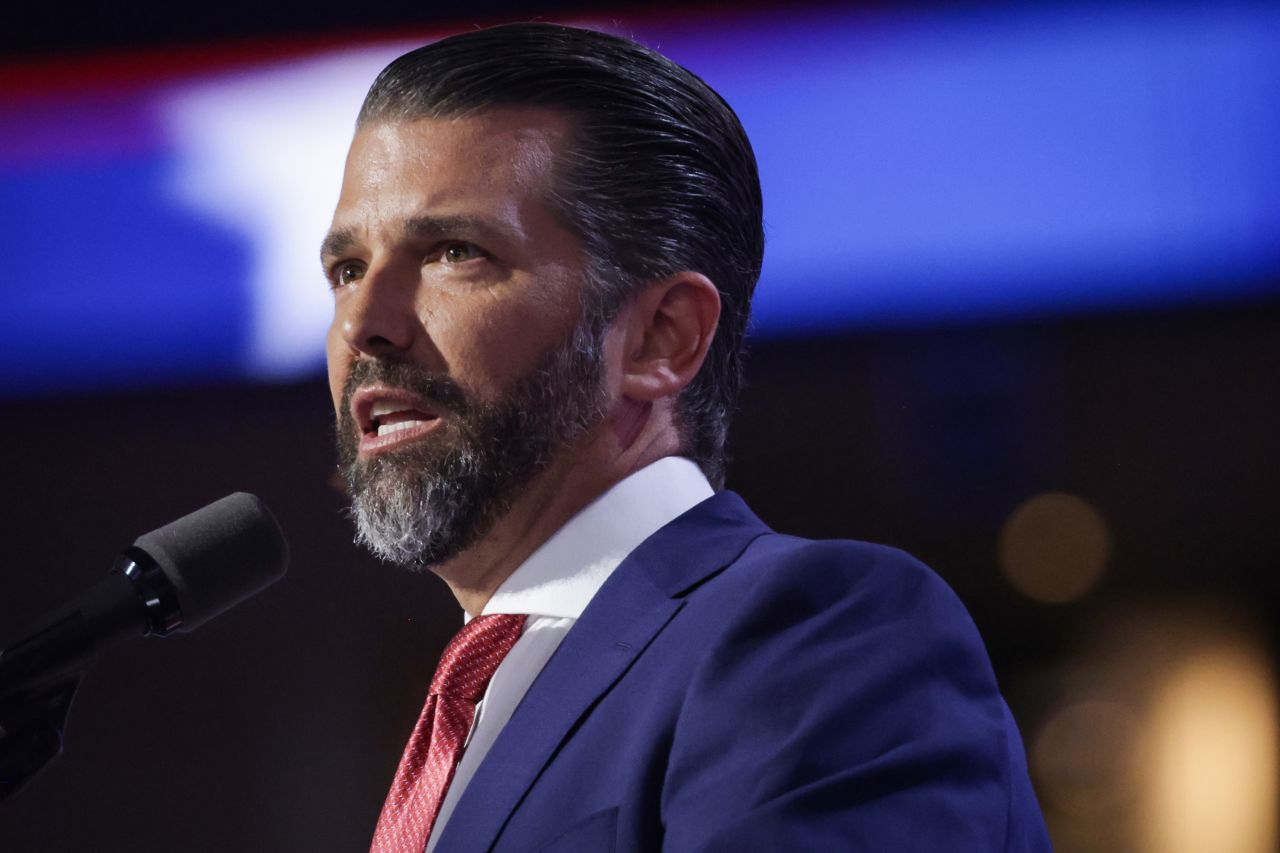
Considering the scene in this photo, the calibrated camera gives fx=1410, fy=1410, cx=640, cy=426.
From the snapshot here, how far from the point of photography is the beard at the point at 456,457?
4.62 feet

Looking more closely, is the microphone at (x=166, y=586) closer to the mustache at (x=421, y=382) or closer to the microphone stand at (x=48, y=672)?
the microphone stand at (x=48, y=672)

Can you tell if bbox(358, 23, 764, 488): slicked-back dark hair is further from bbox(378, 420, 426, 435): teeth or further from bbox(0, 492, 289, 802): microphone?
bbox(0, 492, 289, 802): microphone

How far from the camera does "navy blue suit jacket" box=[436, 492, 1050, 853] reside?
95 centimetres

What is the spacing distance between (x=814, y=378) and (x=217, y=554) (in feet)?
3.72

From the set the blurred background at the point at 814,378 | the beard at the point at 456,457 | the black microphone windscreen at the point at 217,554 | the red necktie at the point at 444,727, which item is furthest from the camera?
the blurred background at the point at 814,378

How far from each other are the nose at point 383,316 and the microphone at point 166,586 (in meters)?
0.25

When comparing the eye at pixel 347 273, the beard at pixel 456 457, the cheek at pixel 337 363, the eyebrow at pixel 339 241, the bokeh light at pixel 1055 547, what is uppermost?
the eyebrow at pixel 339 241

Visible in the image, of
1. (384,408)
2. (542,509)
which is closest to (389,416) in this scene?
(384,408)

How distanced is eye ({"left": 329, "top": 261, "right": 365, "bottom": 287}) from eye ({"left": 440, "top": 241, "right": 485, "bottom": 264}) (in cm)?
12

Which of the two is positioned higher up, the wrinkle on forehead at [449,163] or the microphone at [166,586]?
the wrinkle on forehead at [449,163]

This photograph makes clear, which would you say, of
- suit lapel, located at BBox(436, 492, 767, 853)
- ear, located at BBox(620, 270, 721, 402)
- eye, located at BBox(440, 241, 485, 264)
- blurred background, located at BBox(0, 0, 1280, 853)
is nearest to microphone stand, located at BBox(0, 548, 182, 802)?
suit lapel, located at BBox(436, 492, 767, 853)

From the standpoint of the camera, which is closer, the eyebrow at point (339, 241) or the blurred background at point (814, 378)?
the eyebrow at point (339, 241)

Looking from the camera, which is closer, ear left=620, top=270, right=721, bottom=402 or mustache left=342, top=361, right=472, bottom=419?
mustache left=342, top=361, right=472, bottom=419

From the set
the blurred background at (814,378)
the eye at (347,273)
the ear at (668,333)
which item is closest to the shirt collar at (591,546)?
the ear at (668,333)
